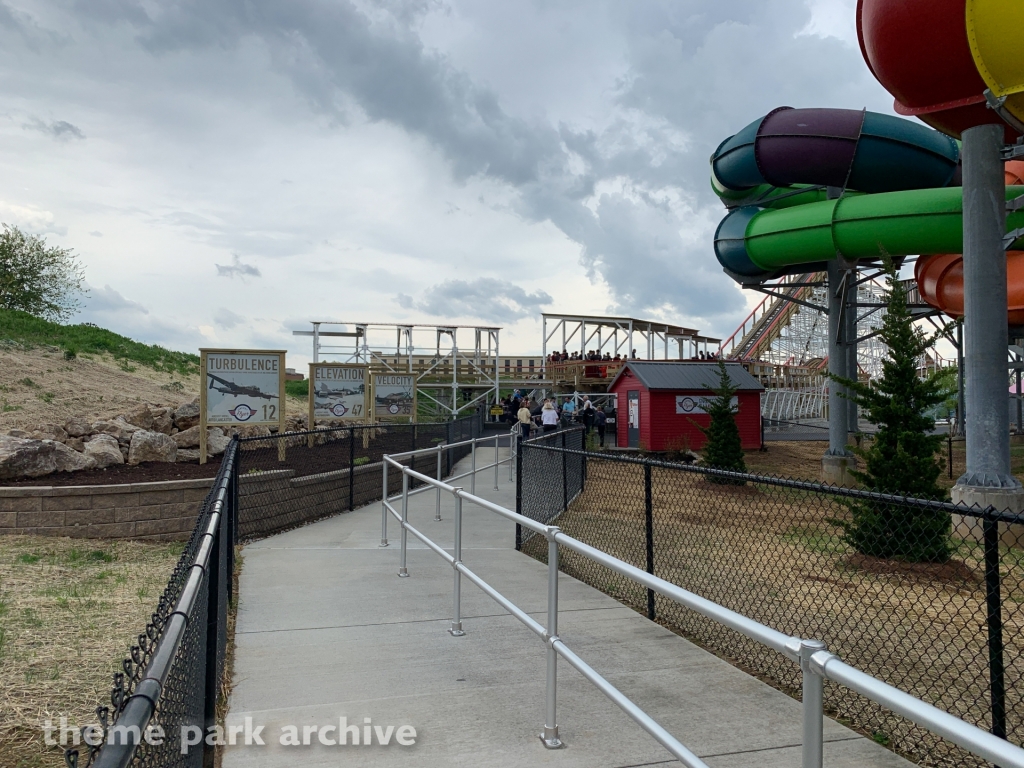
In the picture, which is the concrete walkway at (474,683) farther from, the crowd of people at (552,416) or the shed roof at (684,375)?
the shed roof at (684,375)

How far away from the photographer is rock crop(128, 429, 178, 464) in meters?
12.4

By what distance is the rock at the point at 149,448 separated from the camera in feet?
40.5

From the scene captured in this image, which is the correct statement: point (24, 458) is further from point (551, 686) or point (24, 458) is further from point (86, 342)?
point (86, 342)

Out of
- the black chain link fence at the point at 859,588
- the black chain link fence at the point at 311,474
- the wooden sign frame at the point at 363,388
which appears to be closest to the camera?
the black chain link fence at the point at 859,588

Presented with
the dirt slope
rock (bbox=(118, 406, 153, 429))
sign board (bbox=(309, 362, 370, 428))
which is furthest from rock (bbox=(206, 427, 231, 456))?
sign board (bbox=(309, 362, 370, 428))

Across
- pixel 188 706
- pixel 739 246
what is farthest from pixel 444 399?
pixel 188 706

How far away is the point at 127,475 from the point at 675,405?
18.8m

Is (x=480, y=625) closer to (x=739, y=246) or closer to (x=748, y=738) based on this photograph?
(x=748, y=738)

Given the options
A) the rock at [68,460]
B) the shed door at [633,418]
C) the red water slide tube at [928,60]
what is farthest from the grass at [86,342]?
the red water slide tube at [928,60]

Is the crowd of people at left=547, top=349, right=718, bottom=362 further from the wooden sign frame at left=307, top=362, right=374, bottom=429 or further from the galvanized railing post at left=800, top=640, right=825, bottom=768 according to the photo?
the galvanized railing post at left=800, top=640, right=825, bottom=768

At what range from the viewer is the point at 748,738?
3.87m

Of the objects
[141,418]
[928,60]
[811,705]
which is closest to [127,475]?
[141,418]

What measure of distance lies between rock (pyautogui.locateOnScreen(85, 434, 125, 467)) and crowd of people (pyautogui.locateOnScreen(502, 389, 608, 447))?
10.4 m

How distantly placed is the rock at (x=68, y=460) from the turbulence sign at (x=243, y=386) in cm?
238
